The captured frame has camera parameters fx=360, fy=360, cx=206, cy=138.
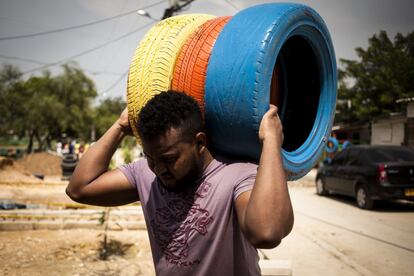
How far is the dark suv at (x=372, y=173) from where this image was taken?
849 cm

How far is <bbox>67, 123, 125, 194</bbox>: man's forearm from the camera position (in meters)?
1.77

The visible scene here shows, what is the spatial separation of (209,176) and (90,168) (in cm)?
64

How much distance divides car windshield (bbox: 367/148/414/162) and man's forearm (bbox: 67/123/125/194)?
8.77 meters

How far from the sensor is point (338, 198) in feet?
37.4

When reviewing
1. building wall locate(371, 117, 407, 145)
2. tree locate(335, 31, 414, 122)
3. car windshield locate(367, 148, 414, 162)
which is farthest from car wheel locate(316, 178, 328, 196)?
tree locate(335, 31, 414, 122)

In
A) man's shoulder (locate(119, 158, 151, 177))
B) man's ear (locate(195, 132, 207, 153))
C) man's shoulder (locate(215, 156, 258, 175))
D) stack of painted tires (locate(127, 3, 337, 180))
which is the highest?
stack of painted tires (locate(127, 3, 337, 180))

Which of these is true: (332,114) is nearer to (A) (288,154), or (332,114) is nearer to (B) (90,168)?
(A) (288,154)

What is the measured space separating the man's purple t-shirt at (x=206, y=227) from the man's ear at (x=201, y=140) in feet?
0.33

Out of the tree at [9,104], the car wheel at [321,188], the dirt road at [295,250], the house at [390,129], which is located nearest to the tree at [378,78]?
the house at [390,129]

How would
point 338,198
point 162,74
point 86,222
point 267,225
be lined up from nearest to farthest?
point 267,225, point 162,74, point 86,222, point 338,198

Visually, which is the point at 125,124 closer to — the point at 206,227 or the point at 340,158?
the point at 206,227

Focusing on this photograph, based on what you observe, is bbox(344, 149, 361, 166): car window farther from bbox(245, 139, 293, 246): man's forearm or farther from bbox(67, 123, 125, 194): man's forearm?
bbox(245, 139, 293, 246): man's forearm

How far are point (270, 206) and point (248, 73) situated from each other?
1.75 ft

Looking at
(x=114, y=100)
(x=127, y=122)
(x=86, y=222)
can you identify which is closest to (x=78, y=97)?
(x=114, y=100)
